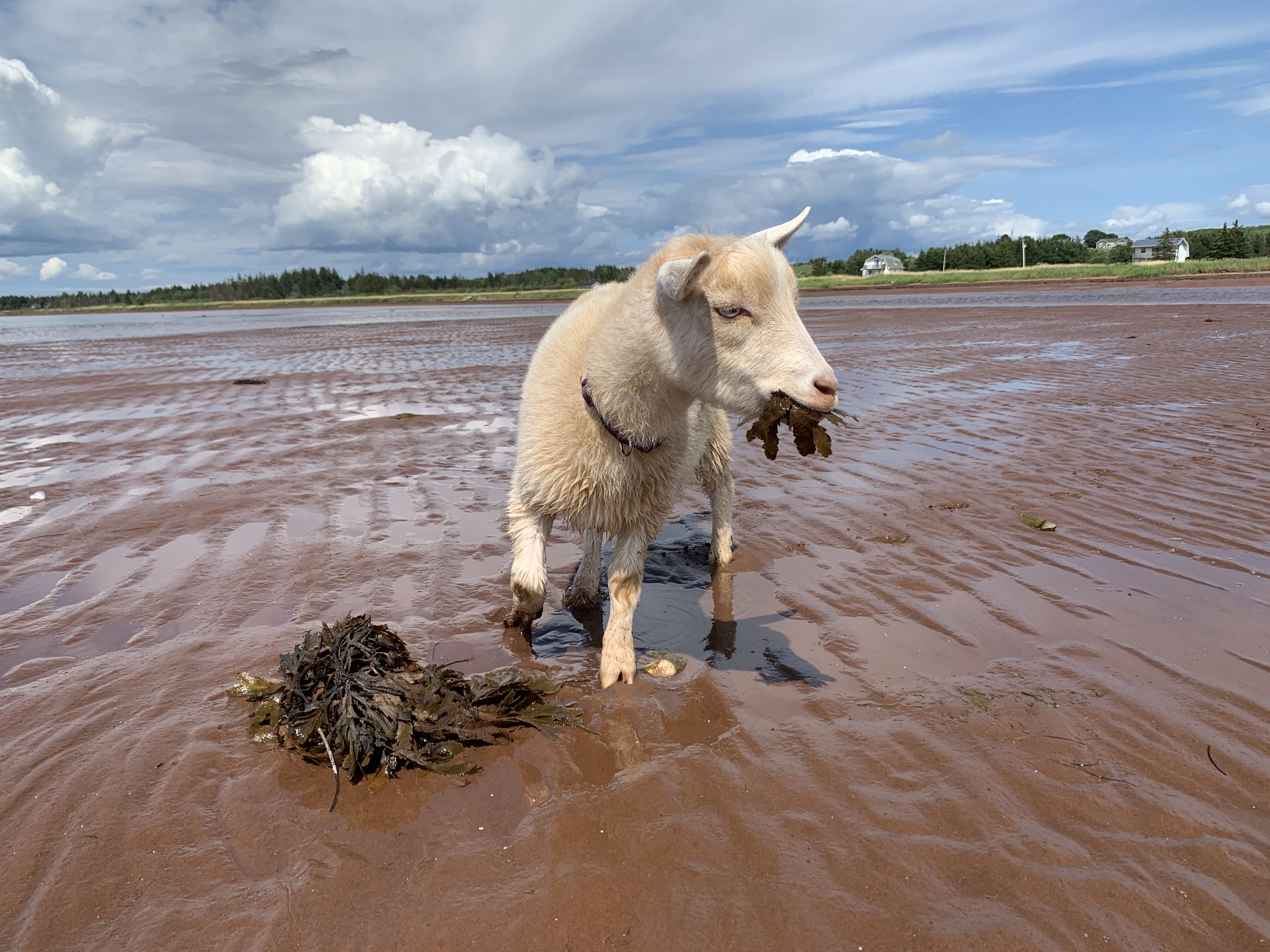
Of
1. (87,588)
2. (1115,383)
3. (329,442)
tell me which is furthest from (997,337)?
(87,588)

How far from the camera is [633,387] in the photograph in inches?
171

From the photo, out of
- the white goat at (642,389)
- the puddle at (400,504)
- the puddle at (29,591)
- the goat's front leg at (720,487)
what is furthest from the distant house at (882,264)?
the puddle at (29,591)

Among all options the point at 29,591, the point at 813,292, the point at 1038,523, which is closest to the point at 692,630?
the point at 1038,523

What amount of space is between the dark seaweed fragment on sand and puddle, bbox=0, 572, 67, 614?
2607 millimetres

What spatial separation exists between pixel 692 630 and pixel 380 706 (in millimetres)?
2481

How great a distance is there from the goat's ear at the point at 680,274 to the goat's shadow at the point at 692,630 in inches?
99.5

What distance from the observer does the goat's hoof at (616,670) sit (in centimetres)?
Answer: 472

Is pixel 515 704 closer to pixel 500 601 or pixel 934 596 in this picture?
pixel 500 601

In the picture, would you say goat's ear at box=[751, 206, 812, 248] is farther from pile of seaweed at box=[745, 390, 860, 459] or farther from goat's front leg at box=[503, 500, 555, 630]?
goat's front leg at box=[503, 500, 555, 630]

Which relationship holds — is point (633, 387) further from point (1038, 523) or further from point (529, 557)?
point (1038, 523)

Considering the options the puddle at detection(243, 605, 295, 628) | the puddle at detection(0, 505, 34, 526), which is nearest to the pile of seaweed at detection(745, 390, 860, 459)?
the puddle at detection(243, 605, 295, 628)

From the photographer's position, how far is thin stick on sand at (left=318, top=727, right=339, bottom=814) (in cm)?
346

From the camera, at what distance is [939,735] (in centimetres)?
402

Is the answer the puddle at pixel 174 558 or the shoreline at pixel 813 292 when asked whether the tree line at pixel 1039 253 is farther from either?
the puddle at pixel 174 558
